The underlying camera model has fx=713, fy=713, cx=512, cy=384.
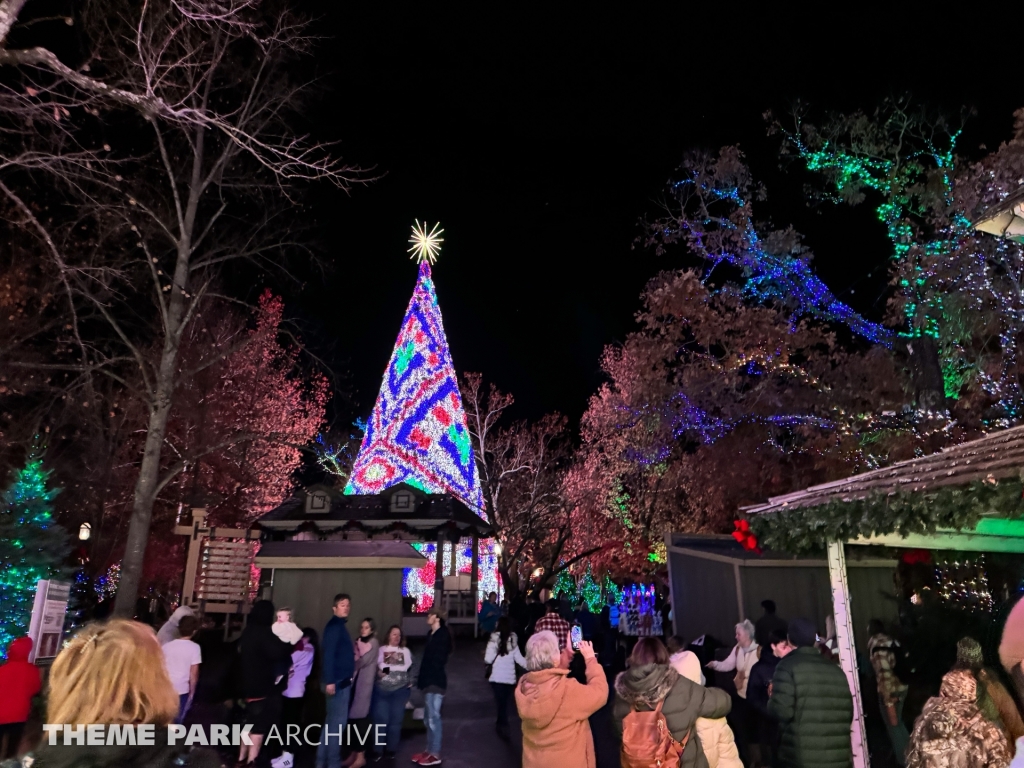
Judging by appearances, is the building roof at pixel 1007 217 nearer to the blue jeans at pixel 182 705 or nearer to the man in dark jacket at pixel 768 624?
the man in dark jacket at pixel 768 624

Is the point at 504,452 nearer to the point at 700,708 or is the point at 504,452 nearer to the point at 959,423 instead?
the point at 959,423

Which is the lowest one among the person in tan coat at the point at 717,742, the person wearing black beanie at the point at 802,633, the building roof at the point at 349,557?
the person in tan coat at the point at 717,742

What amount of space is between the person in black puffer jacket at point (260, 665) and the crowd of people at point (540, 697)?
0.01 m

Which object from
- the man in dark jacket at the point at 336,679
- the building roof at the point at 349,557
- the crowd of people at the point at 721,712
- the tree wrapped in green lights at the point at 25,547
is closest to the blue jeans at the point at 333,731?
the man in dark jacket at the point at 336,679

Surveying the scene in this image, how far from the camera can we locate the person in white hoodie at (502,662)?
9.09m

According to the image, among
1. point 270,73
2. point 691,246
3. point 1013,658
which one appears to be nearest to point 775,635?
point 1013,658

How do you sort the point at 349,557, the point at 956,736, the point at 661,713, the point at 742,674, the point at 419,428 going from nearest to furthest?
the point at 956,736, the point at 661,713, the point at 742,674, the point at 349,557, the point at 419,428

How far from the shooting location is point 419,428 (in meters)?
24.1

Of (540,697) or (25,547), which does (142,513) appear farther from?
(540,697)

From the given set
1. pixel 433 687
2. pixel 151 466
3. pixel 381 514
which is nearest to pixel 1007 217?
pixel 433 687

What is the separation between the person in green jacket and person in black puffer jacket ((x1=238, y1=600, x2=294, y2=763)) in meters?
4.46

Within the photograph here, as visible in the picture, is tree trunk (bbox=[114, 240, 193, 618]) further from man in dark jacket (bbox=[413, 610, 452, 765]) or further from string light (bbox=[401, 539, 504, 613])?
string light (bbox=[401, 539, 504, 613])

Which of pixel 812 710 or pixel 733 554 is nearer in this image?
pixel 812 710

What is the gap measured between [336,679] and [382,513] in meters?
14.3
